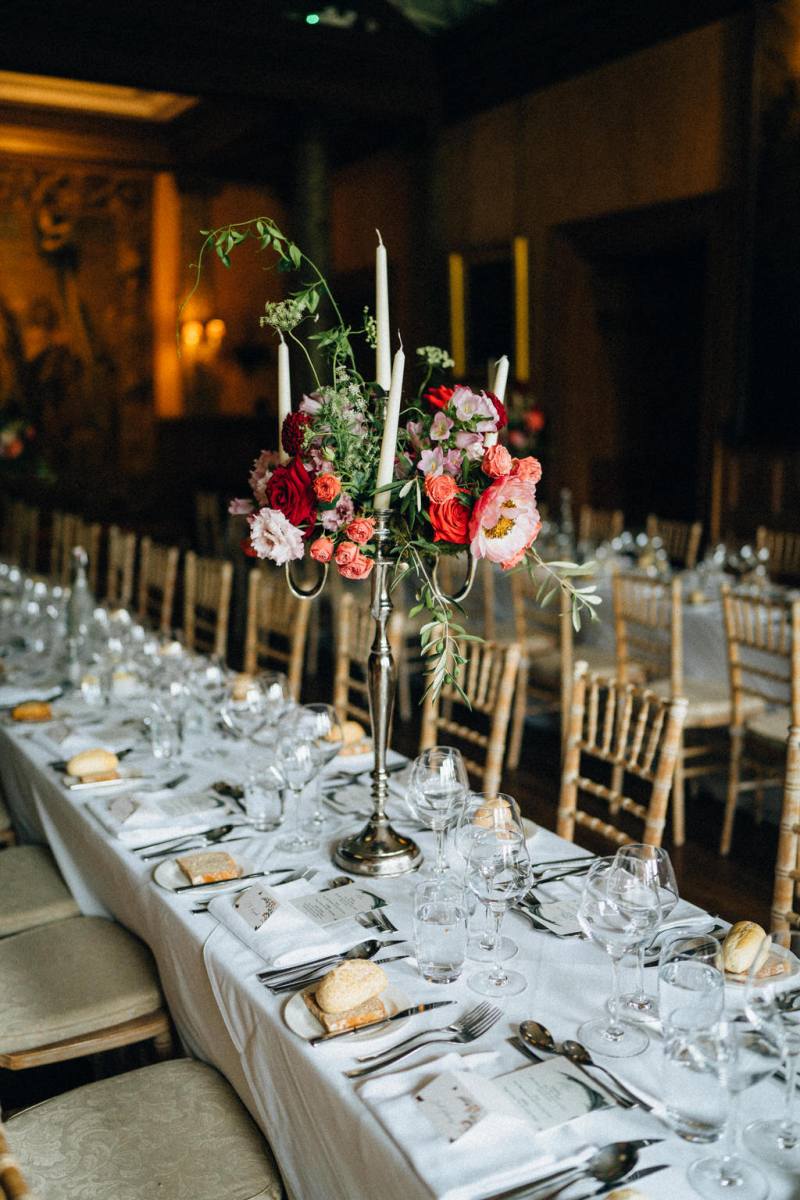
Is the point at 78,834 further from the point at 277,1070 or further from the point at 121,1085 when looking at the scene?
the point at 277,1070

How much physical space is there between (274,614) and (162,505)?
280 inches

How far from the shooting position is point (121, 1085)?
1.85 metres

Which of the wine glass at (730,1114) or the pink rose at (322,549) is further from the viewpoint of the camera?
the pink rose at (322,549)

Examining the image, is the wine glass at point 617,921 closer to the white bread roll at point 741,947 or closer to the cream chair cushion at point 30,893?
the white bread roll at point 741,947

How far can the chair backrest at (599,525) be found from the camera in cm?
695

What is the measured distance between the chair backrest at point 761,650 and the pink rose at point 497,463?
6.71ft

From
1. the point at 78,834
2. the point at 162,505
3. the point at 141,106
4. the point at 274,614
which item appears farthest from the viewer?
the point at 162,505

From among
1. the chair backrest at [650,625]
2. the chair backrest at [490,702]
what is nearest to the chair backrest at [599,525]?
the chair backrest at [650,625]

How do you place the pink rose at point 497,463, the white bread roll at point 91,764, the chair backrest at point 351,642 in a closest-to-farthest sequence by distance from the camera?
the pink rose at point 497,463, the white bread roll at point 91,764, the chair backrest at point 351,642

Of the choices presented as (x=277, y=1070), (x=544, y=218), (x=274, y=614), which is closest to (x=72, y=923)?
(x=277, y=1070)

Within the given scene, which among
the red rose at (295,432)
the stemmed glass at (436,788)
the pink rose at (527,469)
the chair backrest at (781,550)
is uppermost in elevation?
the red rose at (295,432)

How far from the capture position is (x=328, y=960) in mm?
1684

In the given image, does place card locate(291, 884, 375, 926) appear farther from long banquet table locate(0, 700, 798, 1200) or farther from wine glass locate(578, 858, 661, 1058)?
wine glass locate(578, 858, 661, 1058)

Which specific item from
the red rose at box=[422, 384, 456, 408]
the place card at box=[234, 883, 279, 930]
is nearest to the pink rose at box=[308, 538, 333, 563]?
the red rose at box=[422, 384, 456, 408]
